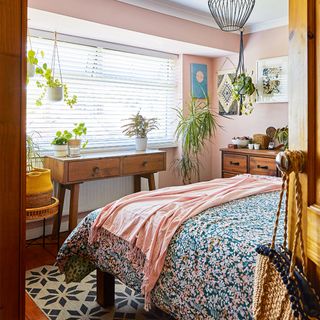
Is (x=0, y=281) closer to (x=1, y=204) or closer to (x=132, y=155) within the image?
(x=1, y=204)

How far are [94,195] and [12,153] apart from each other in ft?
9.36

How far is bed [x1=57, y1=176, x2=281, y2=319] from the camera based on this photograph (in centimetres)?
135

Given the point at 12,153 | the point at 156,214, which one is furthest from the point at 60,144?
the point at 12,153

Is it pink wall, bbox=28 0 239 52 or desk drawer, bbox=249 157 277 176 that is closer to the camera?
pink wall, bbox=28 0 239 52

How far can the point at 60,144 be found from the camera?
3.34m

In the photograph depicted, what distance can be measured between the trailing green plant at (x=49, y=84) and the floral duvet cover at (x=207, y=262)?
1.81 m

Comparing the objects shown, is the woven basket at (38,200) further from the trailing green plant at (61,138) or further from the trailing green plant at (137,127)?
the trailing green plant at (137,127)

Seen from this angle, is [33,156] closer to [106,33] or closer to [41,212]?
[41,212]

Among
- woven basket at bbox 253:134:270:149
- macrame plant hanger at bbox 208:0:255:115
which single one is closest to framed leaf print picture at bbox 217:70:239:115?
woven basket at bbox 253:134:270:149

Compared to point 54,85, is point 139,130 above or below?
below

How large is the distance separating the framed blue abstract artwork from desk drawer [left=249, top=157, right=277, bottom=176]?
4.43 feet

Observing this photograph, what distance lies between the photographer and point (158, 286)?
1.62 metres

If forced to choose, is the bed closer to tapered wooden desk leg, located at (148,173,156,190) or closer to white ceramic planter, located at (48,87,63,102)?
white ceramic planter, located at (48,87,63,102)

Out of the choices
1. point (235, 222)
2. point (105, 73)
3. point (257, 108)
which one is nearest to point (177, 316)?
point (235, 222)
